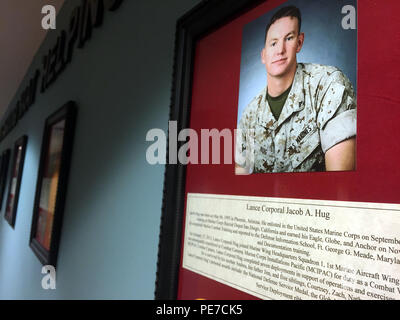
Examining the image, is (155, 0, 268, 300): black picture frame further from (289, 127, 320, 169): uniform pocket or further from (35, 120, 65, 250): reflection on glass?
(35, 120, 65, 250): reflection on glass

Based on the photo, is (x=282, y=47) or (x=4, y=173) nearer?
(x=282, y=47)

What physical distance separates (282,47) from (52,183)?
51.6 inches

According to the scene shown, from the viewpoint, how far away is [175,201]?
55cm

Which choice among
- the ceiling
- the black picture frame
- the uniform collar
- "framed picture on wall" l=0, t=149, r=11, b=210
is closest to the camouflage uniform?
the uniform collar

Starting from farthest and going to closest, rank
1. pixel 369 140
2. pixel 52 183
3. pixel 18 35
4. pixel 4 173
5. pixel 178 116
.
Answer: pixel 4 173
pixel 18 35
pixel 52 183
pixel 178 116
pixel 369 140

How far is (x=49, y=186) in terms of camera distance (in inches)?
57.3

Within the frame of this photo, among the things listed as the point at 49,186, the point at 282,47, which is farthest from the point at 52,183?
the point at 282,47

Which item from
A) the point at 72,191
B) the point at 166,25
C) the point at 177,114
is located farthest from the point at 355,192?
the point at 72,191

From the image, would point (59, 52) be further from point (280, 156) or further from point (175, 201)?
point (280, 156)

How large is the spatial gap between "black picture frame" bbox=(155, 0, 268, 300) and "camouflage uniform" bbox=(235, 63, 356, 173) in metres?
0.17

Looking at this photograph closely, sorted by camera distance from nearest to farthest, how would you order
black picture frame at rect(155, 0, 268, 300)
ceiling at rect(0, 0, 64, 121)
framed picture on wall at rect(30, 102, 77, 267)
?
black picture frame at rect(155, 0, 268, 300)
framed picture on wall at rect(30, 102, 77, 267)
ceiling at rect(0, 0, 64, 121)

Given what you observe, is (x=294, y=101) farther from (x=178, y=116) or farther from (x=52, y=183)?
(x=52, y=183)

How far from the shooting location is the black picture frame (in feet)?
1.73

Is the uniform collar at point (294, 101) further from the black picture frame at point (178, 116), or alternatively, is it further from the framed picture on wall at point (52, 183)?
the framed picture on wall at point (52, 183)
